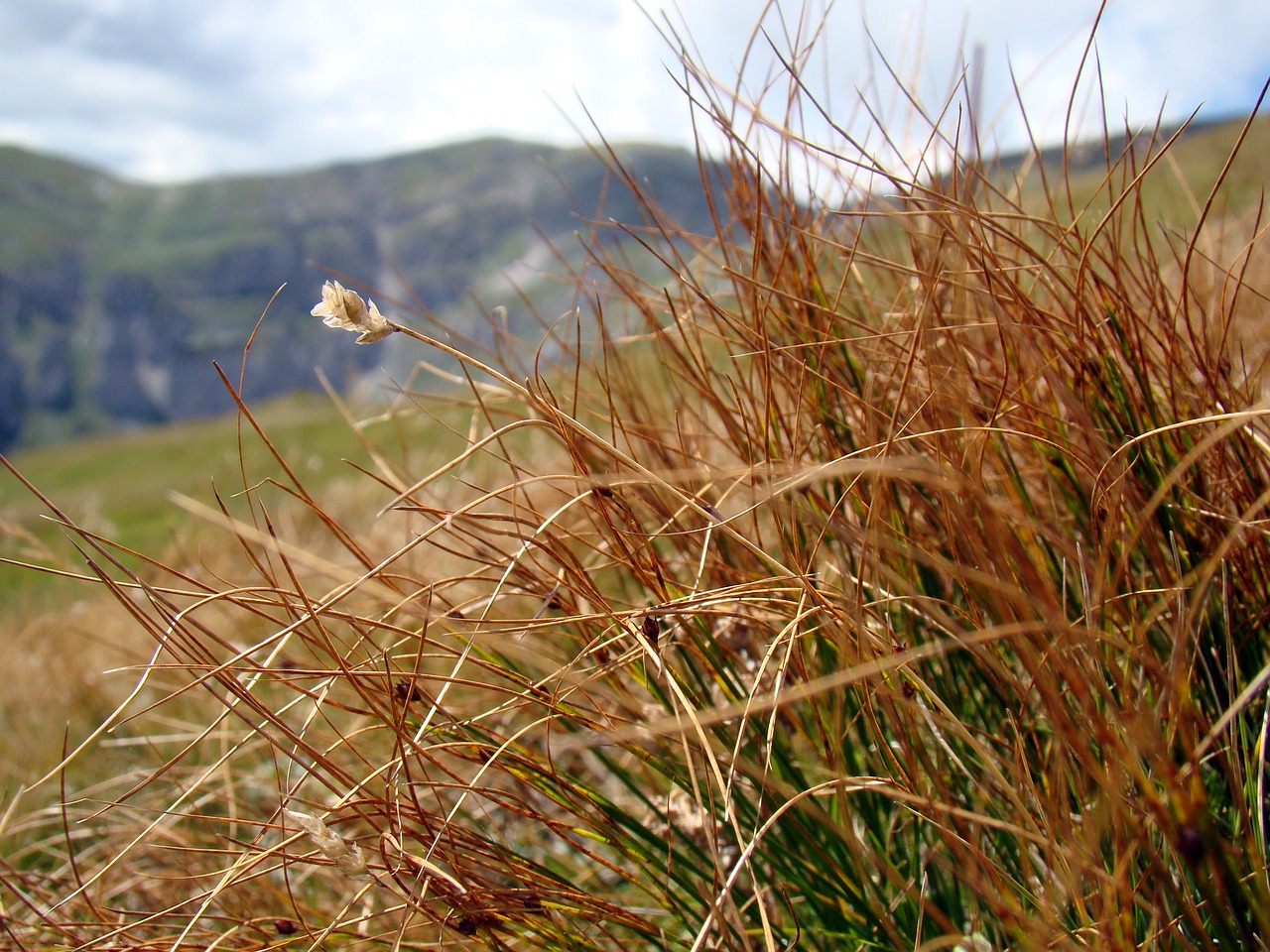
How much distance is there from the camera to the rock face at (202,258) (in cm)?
10512

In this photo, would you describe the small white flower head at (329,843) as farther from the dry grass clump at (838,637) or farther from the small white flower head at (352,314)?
the small white flower head at (352,314)

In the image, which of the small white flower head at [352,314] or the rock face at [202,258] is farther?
the rock face at [202,258]

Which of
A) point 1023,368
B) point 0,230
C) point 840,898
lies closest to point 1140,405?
point 1023,368

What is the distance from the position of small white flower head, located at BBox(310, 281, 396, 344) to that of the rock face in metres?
105

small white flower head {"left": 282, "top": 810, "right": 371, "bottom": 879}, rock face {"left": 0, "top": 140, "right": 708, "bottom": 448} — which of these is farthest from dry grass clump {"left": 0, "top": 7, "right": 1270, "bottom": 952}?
→ rock face {"left": 0, "top": 140, "right": 708, "bottom": 448}

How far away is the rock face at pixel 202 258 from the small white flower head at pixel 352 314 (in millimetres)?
105185

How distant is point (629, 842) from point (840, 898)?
27cm

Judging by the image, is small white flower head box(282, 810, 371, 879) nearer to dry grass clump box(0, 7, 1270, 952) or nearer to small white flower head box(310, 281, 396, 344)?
dry grass clump box(0, 7, 1270, 952)

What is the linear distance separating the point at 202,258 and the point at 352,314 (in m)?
133

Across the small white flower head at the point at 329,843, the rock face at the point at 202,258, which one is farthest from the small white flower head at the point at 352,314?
the rock face at the point at 202,258

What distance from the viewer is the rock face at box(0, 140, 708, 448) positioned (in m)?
105

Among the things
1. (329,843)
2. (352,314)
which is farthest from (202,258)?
(329,843)

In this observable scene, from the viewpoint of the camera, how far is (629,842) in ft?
3.52

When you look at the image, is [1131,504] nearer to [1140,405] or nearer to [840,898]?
[1140,405]
